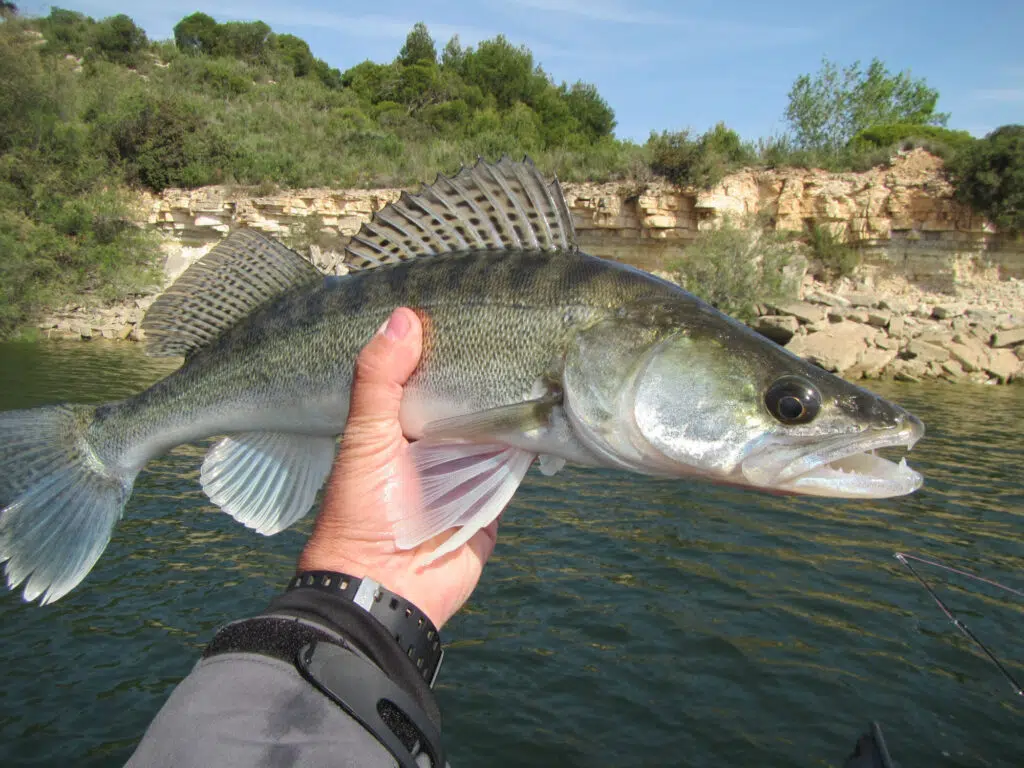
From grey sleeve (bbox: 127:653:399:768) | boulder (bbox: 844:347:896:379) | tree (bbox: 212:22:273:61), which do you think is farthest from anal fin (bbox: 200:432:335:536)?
Result: tree (bbox: 212:22:273:61)

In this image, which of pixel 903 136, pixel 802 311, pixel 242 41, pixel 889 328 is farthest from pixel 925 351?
pixel 242 41

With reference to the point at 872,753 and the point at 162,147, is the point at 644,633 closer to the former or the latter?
the point at 872,753

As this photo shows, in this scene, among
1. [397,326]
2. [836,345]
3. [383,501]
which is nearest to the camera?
[383,501]

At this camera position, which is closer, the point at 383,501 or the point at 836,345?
the point at 383,501

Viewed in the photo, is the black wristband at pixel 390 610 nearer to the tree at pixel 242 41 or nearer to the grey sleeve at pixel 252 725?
the grey sleeve at pixel 252 725

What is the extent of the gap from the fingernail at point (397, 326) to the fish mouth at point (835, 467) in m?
1.29

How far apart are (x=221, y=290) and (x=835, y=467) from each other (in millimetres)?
2705

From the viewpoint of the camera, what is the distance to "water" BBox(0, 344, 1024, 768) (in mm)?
5574

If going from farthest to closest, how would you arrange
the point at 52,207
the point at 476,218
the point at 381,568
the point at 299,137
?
the point at 299,137 → the point at 52,207 → the point at 476,218 → the point at 381,568

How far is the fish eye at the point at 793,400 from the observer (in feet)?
7.84

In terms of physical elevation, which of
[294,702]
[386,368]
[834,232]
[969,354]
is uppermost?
[386,368]

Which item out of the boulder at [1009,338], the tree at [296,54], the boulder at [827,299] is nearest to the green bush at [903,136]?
the boulder at [827,299]

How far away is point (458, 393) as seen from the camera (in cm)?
267

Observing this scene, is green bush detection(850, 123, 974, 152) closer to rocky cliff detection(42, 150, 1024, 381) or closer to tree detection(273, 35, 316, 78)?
rocky cliff detection(42, 150, 1024, 381)
